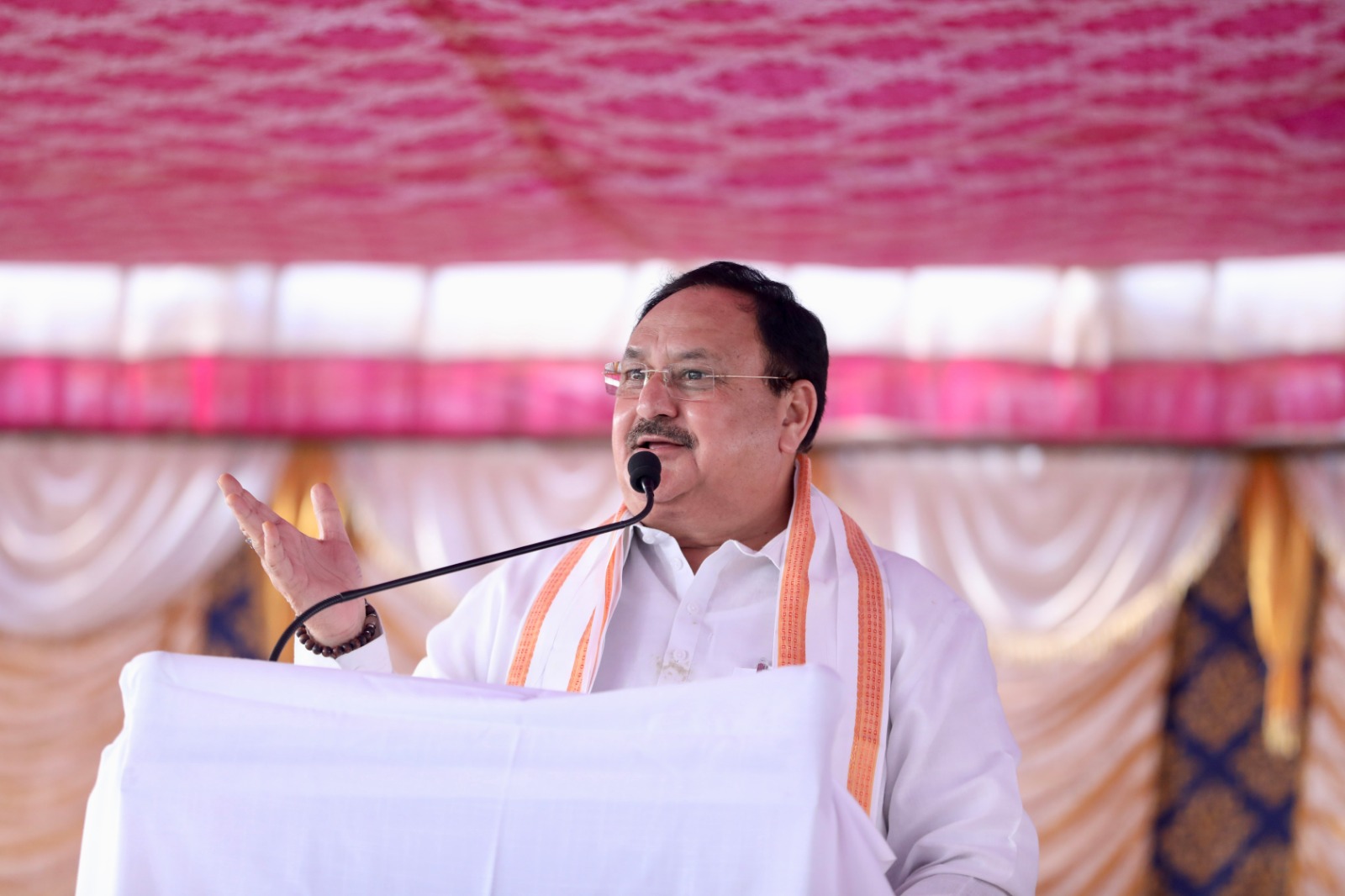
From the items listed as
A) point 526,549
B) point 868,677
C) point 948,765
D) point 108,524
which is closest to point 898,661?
point 868,677

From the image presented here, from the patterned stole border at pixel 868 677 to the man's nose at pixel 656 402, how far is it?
333 millimetres

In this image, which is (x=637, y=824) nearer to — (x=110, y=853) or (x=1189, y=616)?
(x=110, y=853)

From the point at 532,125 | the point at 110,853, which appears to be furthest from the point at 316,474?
the point at 110,853

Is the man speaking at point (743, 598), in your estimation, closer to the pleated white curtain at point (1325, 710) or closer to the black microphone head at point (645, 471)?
the black microphone head at point (645, 471)

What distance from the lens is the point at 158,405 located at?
564cm

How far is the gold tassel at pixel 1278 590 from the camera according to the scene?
501 cm

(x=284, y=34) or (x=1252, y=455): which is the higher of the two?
(x=284, y=34)

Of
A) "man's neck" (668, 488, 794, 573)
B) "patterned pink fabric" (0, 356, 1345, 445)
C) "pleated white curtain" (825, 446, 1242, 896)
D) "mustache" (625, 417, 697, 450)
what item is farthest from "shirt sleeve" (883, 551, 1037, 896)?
"pleated white curtain" (825, 446, 1242, 896)

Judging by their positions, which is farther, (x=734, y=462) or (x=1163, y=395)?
(x=1163, y=395)

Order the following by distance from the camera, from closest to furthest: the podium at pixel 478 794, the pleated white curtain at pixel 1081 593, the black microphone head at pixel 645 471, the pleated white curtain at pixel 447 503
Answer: the podium at pixel 478 794, the black microphone head at pixel 645 471, the pleated white curtain at pixel 1081 593, the pleated white curtain at pixel 447 503

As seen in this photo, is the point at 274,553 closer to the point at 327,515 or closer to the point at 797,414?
the point at 327,515

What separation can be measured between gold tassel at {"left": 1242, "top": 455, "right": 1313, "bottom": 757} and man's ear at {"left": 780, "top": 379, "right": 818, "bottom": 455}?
12.0 ft

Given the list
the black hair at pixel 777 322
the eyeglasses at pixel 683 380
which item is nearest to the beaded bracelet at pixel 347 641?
the eyeglasses at pixel 683 380

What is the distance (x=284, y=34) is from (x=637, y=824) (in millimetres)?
2130
